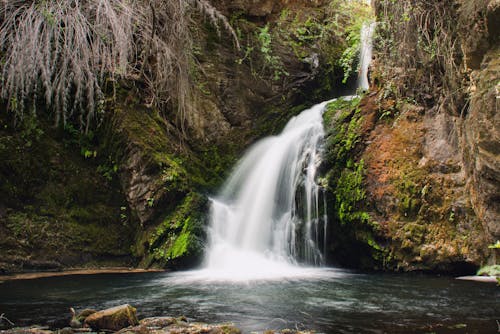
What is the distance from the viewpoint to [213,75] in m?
10.1

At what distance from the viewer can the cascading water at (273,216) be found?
7.04 m

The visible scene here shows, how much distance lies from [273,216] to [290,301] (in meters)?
3.61

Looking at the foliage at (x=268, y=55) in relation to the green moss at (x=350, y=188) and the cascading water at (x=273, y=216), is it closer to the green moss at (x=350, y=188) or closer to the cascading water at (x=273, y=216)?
the cascading water at (x=273, y=216)

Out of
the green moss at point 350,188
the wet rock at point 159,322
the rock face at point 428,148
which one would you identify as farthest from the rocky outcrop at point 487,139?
the wet rock at point 159,322

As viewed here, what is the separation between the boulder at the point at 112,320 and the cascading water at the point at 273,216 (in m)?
2.87

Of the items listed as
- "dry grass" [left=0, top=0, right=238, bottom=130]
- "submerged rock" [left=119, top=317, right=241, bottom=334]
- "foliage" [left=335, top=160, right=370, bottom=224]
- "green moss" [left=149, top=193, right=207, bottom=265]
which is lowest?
"submerged rock" [left=119, top=317, right=241, bottom=334]

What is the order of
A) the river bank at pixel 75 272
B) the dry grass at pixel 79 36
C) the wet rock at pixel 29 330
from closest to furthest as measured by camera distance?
the wet rock at pixel 29 330 < the dry grass at pixel 79 36 < the river bank at pixel 75 272

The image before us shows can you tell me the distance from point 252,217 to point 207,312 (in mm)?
4138

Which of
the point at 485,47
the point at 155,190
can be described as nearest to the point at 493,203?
the point at 485,47

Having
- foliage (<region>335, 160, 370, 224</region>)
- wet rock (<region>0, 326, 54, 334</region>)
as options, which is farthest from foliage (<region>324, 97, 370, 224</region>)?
wet rock (<region>0, 326, 54, 334</region>)

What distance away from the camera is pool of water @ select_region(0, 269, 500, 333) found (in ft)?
10.7

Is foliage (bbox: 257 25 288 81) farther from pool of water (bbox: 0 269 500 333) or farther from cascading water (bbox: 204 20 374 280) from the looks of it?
pool of water (bbox: 0 269 500 333)

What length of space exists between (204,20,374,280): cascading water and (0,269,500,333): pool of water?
39.5 inches

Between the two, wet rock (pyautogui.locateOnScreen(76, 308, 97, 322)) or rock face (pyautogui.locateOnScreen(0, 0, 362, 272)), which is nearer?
wet rock (pyautogui.locateOnScreen(76, 308, 97, 322))
